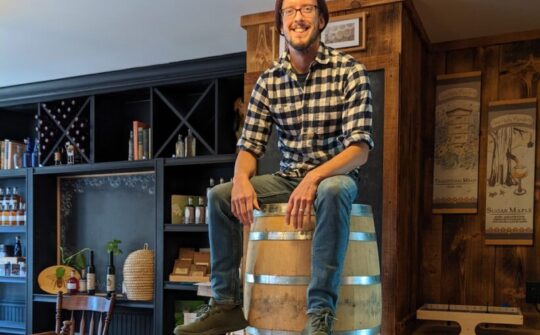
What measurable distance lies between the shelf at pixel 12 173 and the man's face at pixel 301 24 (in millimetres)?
3574

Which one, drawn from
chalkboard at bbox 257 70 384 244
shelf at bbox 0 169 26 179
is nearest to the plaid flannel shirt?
chalkboard at bbox 257 70 384 244

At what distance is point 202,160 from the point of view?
12.4 feet

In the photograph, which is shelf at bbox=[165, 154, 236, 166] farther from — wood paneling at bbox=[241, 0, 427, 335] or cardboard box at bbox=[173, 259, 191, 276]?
wood paneling at bbox=[241, 0, 427, 335]

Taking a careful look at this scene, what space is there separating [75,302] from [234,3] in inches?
71.2

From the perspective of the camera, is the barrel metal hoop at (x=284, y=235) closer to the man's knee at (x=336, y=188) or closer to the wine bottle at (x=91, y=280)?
the man's knee at (x=336, y=188)

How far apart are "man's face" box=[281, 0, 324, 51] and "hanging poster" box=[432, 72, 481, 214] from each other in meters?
1.83

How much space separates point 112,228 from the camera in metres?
4.55

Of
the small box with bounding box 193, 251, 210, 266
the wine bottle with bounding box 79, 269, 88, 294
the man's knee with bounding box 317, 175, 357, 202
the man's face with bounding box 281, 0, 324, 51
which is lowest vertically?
the wine bottle with bounding box 79, 269, 88, 294

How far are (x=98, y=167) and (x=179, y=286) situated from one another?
115 centimetres

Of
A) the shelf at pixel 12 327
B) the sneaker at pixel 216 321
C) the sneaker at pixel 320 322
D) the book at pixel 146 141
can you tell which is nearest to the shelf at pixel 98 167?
the book at pixel 146 141

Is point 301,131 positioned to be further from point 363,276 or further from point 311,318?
point 311,318

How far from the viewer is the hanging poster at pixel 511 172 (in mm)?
3068

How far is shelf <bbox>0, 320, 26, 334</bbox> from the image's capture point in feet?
14.7

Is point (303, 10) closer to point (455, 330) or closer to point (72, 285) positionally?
point (455, 330)
